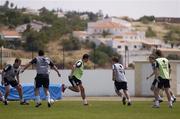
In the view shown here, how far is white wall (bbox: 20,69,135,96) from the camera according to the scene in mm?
35562

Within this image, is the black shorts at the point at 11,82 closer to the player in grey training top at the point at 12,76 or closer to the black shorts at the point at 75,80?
the player in grey training top at the point at 12,76

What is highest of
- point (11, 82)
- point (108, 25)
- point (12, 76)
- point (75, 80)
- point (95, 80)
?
point (12, 76)

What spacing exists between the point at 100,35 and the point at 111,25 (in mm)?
8617

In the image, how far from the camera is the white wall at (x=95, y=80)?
3556 cm

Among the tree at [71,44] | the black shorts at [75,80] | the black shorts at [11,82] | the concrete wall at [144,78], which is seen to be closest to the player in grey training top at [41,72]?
the black shorts at [75,80]

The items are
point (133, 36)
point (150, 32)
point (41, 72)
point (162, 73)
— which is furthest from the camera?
point (150, 32)

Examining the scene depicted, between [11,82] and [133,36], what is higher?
[11,82]

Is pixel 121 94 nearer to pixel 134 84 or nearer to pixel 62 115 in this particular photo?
pixel 62 115

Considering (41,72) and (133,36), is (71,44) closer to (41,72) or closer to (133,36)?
(133,36)

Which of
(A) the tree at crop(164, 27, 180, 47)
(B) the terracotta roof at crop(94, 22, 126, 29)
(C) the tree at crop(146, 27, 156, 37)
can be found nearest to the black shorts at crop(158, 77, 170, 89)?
(A) the tree at crop(164, 27, 180, 47)

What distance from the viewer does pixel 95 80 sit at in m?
36.5

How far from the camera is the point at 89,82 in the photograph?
A: 3631 centimetres

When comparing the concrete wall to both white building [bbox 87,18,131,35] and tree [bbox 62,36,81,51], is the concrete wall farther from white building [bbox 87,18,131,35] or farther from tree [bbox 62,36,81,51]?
white building [bbox 87,18,131,35]

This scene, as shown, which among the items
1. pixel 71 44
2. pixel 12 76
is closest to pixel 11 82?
pixel 12 76
